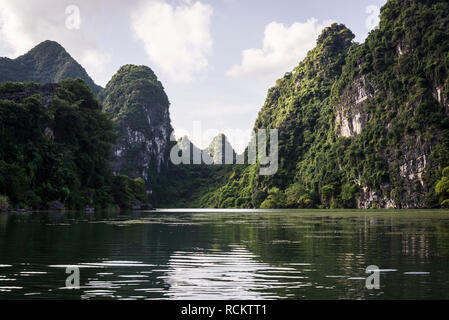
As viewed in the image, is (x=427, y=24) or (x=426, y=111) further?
(x=427, y=24)

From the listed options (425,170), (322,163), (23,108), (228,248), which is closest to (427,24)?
(425,170)

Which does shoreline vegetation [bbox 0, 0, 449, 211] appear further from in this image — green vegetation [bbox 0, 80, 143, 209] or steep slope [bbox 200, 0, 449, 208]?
steep slope [bbox 200, 0, 449, 208]

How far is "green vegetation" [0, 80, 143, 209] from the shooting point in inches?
2923

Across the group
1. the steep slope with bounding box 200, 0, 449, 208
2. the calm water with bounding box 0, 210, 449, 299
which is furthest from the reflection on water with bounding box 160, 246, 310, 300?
the steep slope with bounding box 200, 0, 449, 208

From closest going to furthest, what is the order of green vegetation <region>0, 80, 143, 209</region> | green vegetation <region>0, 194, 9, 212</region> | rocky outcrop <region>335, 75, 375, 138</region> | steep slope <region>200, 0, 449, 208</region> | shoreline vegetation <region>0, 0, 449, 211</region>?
1. green vegetation <region>0, 194, 9, 212</region>
2. green vegetation <region>0, 80, 143, 209</region>
3. shoreline vegetation <region>0, 0, 449, 211</region>
4. steep slope <region>200, 0, 449, 208</region>
5. rocky outcrop <region>335, 75, 375, 138</region>

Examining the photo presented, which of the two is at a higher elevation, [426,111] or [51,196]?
[426,111]

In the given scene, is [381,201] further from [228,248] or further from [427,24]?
[228,248]

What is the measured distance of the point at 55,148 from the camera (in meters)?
86.7

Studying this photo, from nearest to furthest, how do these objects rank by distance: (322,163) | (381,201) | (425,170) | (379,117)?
(425,170) < (381,201) < (379,117) < (322,163)

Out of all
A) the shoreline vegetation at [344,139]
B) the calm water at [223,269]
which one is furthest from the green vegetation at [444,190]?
the calm water at [223,269]

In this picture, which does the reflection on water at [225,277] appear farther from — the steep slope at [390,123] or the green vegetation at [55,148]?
the steep slope at [390,123]

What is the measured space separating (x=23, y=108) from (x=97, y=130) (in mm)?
28372

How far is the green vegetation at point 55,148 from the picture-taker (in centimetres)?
7425

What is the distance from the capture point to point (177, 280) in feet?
39.5
